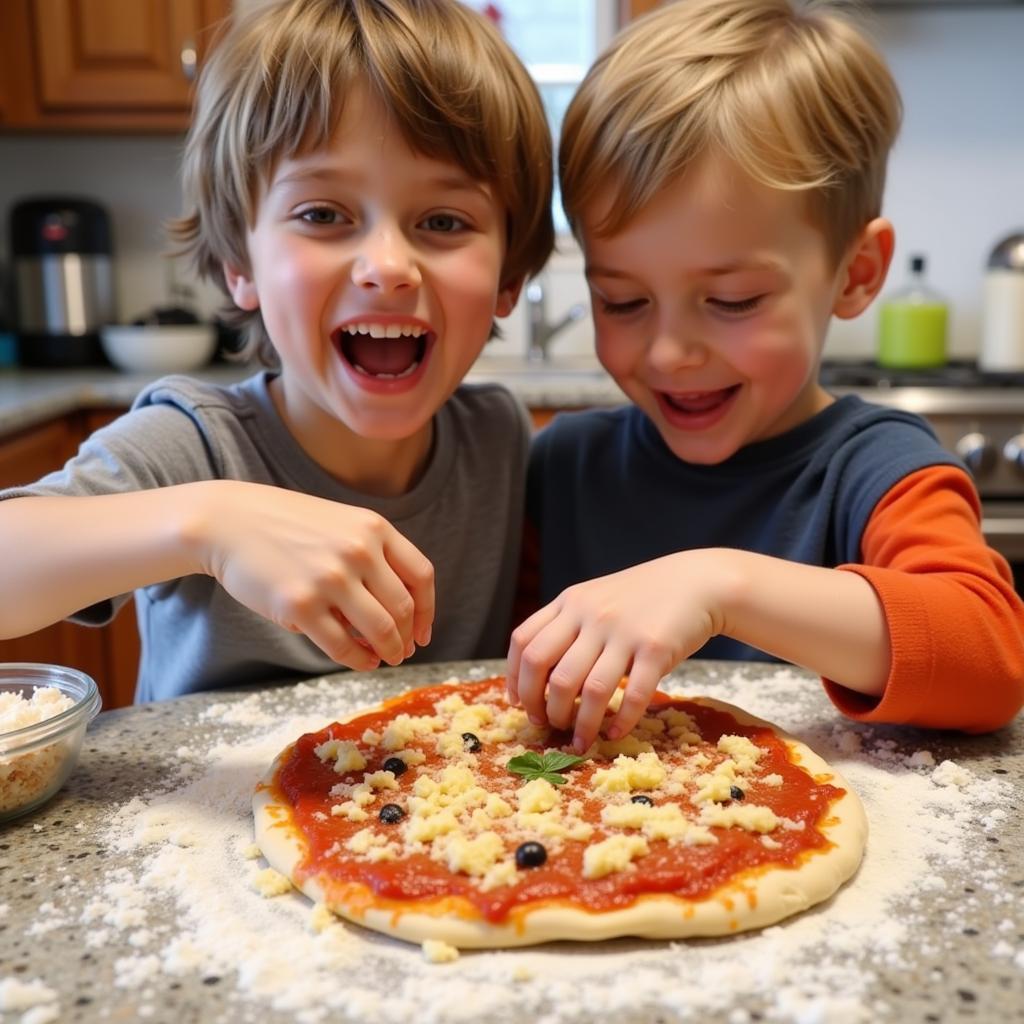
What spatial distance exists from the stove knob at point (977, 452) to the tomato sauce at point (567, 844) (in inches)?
59.6

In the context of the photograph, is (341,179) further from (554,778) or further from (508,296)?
(554,778)

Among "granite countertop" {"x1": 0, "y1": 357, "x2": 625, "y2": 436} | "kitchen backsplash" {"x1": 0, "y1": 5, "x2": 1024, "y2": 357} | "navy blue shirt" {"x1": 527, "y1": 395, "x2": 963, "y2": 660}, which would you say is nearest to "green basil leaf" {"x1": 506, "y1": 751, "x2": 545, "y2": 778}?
"navy blue shirt" {"x1": 527, "y1": 395, "x2": 963, "y2": 660}

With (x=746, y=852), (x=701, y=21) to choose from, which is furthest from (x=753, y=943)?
(x=701, y=21)

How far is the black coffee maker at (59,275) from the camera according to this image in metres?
2.88

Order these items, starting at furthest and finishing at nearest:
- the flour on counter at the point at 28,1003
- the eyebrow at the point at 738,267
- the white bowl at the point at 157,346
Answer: the white bowl at the point at 157,346 < the eyebrow at the point at 738,267 < the flour on counter at the point at 28,1003

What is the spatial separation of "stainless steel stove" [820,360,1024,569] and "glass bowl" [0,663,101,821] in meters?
1.76

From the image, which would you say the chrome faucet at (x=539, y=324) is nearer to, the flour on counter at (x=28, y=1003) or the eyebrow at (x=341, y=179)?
the eyebrow at (x=341, y=179)

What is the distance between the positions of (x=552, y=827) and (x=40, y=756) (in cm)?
36

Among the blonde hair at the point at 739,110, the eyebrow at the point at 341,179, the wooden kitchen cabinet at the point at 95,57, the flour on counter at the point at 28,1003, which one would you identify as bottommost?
the flour on counter at the point at 28,1003

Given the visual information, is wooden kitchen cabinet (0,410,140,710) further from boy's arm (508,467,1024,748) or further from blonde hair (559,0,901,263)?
boy's arm (508,467,1024,748)

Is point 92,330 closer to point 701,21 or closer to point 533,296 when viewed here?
point 533,296

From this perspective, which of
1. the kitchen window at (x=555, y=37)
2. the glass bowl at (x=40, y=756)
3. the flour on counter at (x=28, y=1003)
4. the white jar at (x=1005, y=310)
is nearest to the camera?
the flour on counter at (x=28, y=1003)

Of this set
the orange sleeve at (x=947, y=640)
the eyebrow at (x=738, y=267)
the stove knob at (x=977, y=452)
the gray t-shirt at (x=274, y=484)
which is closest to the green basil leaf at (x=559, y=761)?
the orange sleeve at (x=947, y=640)

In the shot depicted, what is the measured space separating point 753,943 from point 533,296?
2.40 meters
